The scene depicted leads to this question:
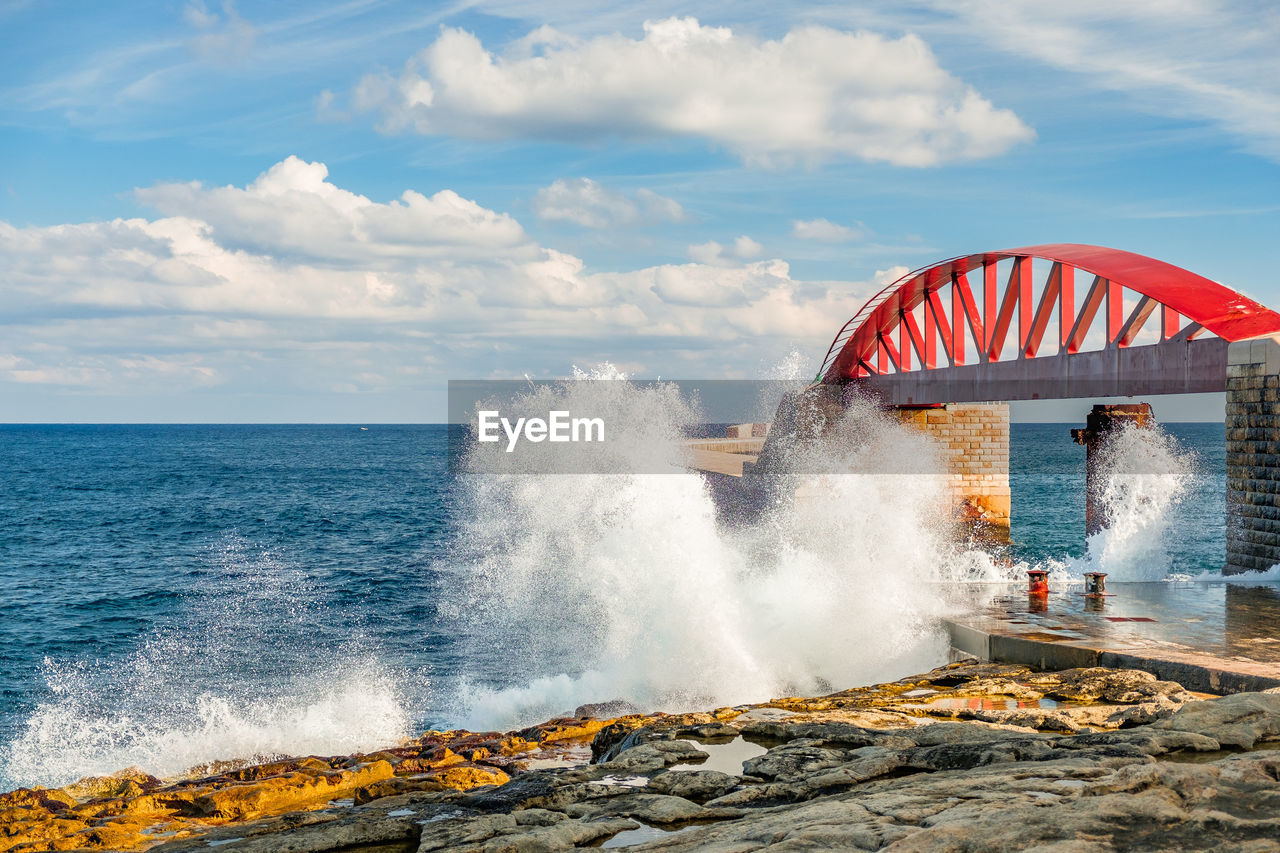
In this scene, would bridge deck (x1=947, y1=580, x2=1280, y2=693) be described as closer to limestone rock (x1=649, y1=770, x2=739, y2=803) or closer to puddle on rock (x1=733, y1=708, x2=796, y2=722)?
puddle on rock (x1=733, y1=708, x2=796, y2=722)

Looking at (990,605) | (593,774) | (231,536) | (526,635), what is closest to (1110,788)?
(593,774)

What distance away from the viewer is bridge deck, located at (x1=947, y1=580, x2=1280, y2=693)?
1039 cm

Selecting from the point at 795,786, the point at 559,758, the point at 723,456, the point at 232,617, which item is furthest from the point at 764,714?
the point at 723,456

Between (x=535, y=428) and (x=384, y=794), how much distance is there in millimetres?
39132

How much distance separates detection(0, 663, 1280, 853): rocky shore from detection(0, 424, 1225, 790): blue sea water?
17.7 ft

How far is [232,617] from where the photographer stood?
989 inches

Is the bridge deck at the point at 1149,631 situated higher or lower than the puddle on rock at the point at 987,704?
higher

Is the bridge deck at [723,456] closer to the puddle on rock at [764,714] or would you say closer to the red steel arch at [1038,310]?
the red steel arch at [1038,310]

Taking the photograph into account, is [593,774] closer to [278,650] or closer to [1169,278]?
[278,650]

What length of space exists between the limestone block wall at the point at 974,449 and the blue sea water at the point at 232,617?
962 cm

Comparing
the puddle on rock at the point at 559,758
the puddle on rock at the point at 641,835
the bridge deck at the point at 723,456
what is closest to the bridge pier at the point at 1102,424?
the bridge deck at the point at 723,456

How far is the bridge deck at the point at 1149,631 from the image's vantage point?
10.4 metres

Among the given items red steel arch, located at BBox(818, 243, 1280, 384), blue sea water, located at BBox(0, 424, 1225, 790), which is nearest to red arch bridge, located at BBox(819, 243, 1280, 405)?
red steel arch, located at BBox(818, 243, 1280, 384)

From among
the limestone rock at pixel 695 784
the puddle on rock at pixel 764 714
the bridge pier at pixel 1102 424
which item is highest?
the bridge pier at pixel 1102 424
